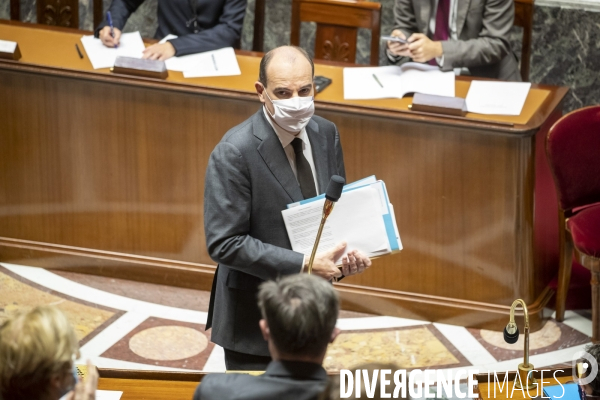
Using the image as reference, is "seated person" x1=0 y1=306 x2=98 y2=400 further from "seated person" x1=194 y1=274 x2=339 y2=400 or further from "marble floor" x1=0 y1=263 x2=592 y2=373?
"marble floor" x1=0 y1=263 x2=592 y2=373

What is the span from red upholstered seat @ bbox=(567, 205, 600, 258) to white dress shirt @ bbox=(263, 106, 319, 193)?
5.85 feet

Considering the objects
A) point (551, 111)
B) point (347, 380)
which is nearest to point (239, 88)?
point (551, 111)

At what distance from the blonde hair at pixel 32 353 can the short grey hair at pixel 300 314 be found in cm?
44

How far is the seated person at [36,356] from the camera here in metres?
1.87

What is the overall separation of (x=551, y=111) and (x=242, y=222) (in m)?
2.19

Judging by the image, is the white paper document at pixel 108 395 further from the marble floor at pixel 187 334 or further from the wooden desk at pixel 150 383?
the marble floor at pixel 187 334

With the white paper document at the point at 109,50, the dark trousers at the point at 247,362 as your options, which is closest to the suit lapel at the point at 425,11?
the white paper document at the point at 109,50

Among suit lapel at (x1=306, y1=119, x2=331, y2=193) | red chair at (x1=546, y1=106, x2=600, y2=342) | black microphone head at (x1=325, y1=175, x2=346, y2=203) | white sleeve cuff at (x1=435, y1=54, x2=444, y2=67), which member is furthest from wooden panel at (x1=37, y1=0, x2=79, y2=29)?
black microphone head at (x1=325, y1=175, x2=346, y2=203)

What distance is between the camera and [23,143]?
4777 mm

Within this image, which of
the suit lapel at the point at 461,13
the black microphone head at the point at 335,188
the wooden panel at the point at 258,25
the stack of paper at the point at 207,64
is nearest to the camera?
the black microphone head at the point at 335,188

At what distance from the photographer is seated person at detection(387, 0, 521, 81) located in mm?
4711

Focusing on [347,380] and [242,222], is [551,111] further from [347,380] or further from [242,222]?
[347,380]

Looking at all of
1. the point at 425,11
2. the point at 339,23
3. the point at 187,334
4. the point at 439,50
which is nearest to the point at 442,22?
the point at 425,11

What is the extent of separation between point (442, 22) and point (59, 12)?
2.48 metres
